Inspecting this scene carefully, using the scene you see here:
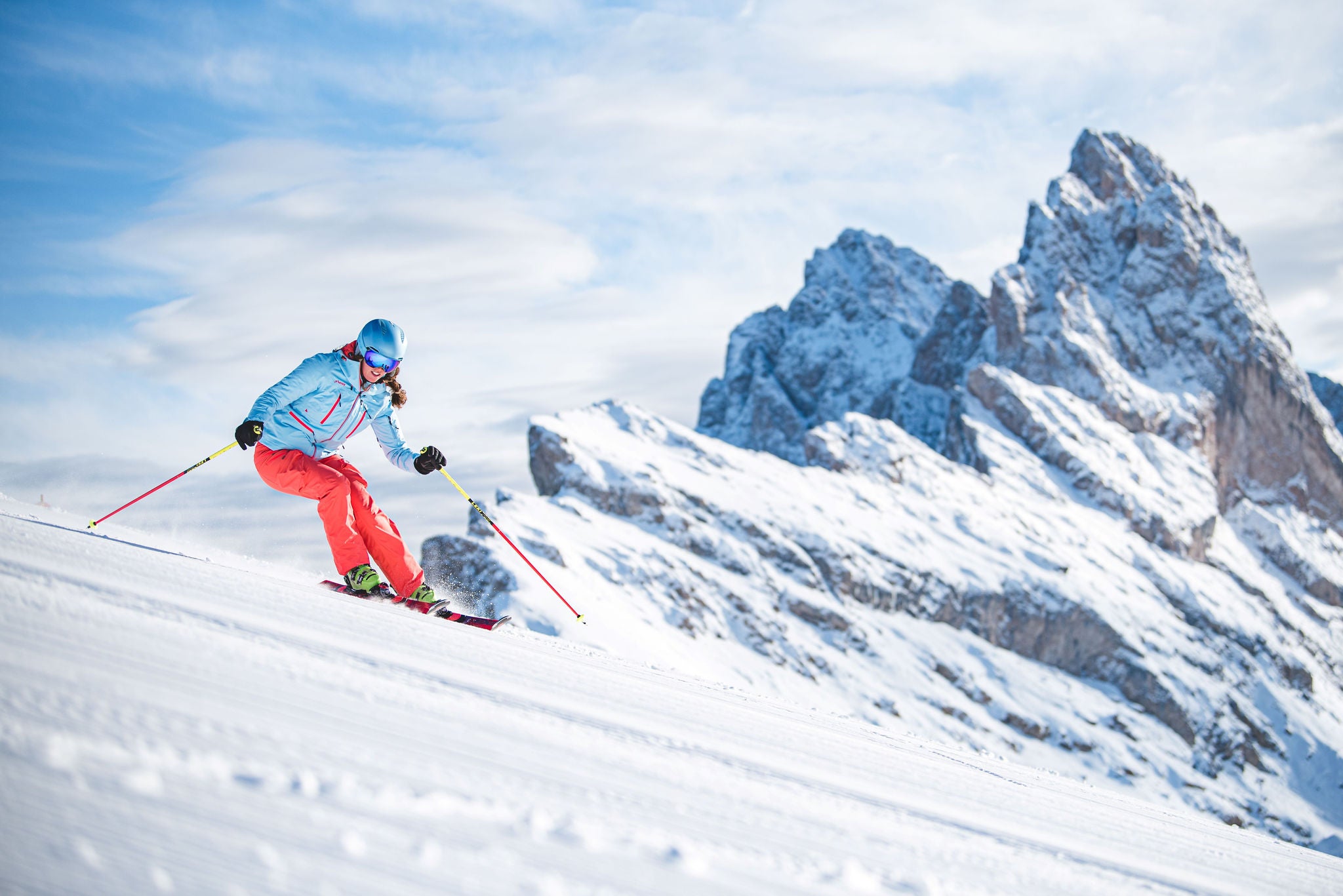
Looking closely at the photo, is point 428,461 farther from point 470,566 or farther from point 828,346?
point 828,346

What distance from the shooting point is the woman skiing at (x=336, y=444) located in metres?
6.38

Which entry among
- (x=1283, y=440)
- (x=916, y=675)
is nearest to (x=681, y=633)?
(x=916, y=675)

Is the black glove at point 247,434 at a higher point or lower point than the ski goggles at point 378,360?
lower

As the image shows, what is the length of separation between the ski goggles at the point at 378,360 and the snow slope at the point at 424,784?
8.79ft

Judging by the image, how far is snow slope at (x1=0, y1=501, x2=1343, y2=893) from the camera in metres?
1.55

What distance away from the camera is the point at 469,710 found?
2.62 meters

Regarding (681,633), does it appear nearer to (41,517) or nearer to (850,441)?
(850,441)

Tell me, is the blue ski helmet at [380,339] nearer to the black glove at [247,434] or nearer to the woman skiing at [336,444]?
the woman skiing at [336,444]

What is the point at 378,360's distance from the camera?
6430 millimetres

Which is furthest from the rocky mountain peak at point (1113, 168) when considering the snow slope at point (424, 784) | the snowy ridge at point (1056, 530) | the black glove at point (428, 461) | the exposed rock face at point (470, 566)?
the snow slope at point (424, 784)

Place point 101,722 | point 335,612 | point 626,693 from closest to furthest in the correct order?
point 101,722 < point 626,693 < point 335,612

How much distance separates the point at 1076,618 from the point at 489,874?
285 feet

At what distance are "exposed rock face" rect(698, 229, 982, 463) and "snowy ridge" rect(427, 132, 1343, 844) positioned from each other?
13.2 feet

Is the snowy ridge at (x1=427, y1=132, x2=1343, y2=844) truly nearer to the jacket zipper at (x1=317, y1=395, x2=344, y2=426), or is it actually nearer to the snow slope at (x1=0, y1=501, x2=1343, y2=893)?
the jacket zipper at (x1=317, y1=395, x2=344, y2=426)
